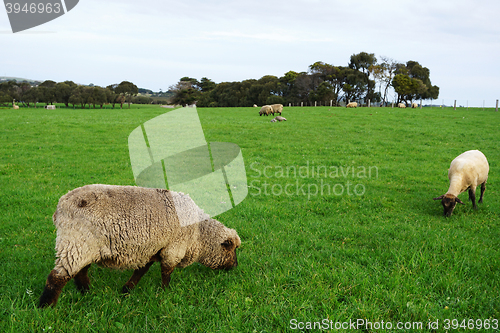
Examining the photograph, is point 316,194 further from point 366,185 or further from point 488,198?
point 488,198

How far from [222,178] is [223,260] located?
6.74 metres

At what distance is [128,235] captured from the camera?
4.05 metres

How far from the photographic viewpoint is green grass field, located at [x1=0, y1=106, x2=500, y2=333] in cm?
401

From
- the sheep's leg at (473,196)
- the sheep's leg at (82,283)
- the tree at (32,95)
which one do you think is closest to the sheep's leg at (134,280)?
the sheep's leg at (82,283)

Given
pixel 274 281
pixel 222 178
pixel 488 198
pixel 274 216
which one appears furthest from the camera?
pixel 222 178

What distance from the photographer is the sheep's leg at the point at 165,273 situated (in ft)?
15.1

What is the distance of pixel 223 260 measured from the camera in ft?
16.9

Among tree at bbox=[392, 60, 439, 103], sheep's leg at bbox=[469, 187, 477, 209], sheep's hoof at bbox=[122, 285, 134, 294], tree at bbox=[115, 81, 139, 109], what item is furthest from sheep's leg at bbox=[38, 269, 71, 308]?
tree at bbox=[392, 60, 439, 103]

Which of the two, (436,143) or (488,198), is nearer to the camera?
(488,198)

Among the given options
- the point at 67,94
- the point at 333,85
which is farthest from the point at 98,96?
the point at 333,85

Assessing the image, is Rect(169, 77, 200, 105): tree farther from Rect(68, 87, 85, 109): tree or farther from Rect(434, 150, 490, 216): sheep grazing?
Rect(434, 150, 490, 216): sheep grazing

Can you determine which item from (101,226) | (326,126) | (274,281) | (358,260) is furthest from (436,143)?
(101,226)

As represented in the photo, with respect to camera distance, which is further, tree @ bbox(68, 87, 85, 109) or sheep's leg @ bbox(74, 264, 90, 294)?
tree @ bbox(68, 87, 85, 109)

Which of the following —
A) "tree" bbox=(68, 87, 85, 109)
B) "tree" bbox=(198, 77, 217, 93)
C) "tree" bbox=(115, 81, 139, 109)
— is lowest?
"tree" bbox=(68, 87, 85, 109)
